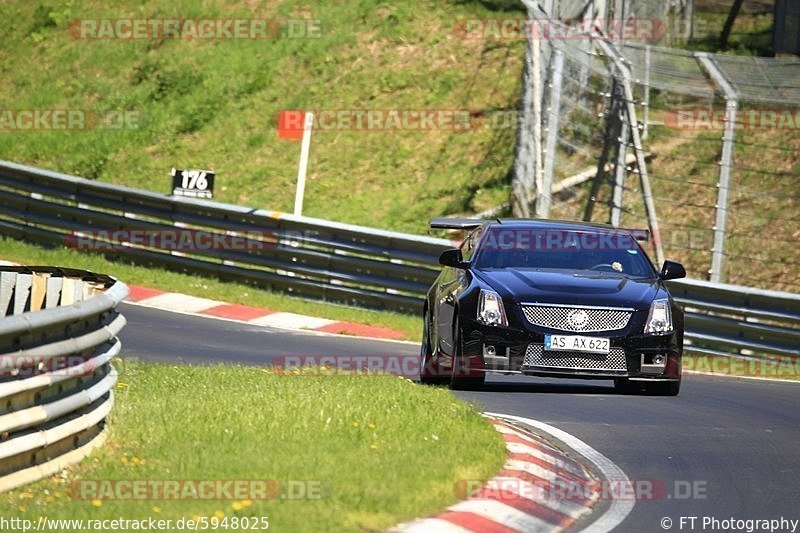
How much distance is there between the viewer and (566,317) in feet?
40.4

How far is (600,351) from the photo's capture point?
12.3m

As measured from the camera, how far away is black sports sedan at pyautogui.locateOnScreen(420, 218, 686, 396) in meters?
12.2

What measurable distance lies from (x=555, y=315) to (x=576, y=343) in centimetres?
27

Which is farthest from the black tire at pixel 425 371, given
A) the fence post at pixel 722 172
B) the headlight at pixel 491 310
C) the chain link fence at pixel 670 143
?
the fence post at pixel 722 172

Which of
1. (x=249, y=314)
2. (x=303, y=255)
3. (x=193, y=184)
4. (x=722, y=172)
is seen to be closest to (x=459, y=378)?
(x=722, y=172)

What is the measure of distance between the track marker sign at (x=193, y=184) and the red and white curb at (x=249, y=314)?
1.72 metres

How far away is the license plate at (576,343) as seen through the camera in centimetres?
1222

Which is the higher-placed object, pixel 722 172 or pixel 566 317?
pixel 722 172

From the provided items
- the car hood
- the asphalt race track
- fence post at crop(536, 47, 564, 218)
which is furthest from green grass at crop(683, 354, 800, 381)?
the car hood

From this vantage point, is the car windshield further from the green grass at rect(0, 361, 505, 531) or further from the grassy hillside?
the grassy hillside

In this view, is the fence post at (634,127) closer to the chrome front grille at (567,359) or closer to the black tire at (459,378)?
the black tire at (459,378)

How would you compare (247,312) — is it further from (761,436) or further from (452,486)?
(452,486)

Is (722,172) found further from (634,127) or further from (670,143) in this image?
(670,143)

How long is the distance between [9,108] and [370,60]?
8.43 metres
